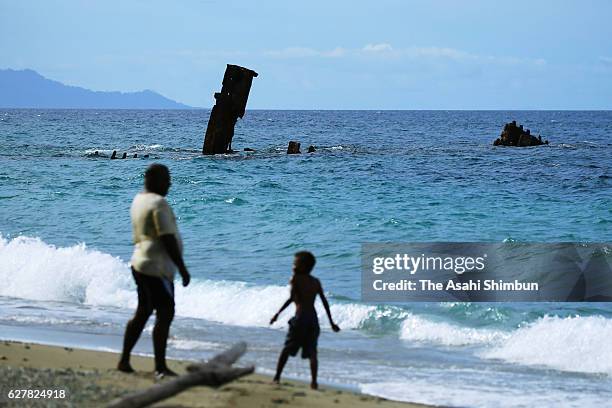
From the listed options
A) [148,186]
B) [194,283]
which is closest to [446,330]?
[194,283]

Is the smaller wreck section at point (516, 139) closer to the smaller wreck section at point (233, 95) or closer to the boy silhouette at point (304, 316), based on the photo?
the smaller wreck section at point (233, 95)

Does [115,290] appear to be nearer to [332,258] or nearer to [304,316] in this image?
[332,258]

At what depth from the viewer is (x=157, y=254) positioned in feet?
22.6

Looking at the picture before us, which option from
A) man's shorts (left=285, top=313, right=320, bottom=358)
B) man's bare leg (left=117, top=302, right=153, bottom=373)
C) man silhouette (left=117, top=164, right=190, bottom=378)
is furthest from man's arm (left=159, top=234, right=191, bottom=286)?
man's shorts (left=285, top=313, right=320, bottom=358)

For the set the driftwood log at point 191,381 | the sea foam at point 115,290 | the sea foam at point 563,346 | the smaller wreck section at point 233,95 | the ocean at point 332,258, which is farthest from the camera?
the smaller wreck section at point 233,95

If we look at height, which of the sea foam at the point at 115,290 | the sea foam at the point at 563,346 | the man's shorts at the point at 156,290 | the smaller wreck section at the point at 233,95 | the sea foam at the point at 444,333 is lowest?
the sea foam at the point at 115,290

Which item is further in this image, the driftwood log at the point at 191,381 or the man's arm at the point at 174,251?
the man's arm at the point at 174,251

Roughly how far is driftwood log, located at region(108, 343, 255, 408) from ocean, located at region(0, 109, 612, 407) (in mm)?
2180

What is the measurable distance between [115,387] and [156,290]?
745 mm

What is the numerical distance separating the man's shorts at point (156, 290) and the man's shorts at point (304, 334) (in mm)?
967

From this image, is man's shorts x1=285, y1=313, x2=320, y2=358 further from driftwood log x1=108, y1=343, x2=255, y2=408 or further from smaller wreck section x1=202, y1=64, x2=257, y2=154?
smaller wreck section x1=202, y1=64, x2=257, y2=154

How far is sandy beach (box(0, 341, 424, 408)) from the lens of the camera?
20.8 feet

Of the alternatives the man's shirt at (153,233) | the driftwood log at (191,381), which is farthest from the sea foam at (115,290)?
the driftwood log at (191,381)

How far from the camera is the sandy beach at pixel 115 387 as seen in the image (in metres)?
6.33
